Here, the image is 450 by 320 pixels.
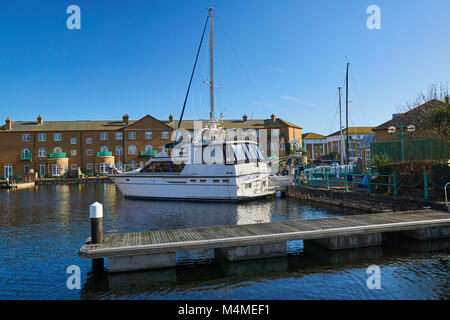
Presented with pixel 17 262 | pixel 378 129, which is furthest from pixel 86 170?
pixel 17 262

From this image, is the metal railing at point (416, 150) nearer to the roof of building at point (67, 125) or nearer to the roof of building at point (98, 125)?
the roof of building at point (98, 125)

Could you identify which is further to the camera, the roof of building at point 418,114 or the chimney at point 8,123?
the chimney at point 8,123

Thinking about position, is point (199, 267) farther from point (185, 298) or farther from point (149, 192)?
point (149, 192)

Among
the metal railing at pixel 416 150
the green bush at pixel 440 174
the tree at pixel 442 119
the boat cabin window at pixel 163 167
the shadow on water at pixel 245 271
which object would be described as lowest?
the shadow on water at pixel 245 271

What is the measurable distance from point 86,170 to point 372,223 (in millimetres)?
50962

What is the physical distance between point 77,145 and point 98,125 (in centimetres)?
481

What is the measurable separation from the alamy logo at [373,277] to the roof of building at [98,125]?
151 feet

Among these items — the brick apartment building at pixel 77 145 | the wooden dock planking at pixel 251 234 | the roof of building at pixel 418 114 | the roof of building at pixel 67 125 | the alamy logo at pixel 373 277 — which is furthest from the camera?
the roof of building at pixel 67 125

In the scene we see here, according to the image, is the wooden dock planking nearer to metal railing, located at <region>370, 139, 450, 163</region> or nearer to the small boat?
metal railing, located at <region>370, 139, 450, 163</region>

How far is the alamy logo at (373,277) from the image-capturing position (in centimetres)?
686

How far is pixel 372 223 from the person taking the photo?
32.9ft

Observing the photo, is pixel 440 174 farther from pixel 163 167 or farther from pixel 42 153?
pixel 42 153

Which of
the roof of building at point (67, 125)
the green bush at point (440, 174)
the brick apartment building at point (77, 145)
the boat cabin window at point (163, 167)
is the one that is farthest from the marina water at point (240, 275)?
the roof of building at point (67, 125)
